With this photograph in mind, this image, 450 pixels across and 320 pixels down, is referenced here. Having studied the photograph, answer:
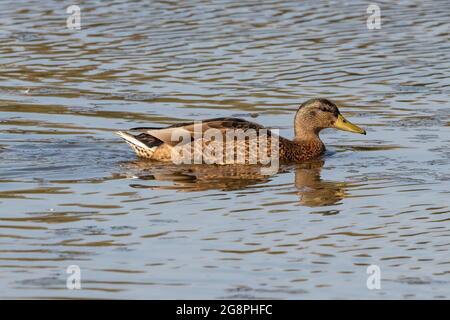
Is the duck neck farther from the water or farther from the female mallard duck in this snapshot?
the water

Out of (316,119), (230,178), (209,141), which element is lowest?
(230,178)

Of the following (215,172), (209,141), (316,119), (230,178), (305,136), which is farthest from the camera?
(316,119)

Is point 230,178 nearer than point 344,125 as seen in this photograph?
Yes

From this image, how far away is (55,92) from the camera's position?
16.6 meters

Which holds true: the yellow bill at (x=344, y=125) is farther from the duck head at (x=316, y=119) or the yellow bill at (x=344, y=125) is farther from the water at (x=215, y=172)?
the water at (x=215, y=172)

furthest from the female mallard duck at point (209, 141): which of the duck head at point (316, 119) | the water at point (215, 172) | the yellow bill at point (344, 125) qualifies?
the water at point (215, 172)

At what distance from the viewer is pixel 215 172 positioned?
1352 centimetres

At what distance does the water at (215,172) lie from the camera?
9492mm

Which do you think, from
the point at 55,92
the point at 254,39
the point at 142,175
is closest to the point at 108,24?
the point at 254,39

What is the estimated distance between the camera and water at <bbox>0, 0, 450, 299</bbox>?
31.1ft

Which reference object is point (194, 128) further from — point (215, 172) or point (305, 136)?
point (305, 136)

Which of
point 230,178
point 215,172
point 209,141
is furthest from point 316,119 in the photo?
point 230,178

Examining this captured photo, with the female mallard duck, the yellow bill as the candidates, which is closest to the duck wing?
the female mallard duck
